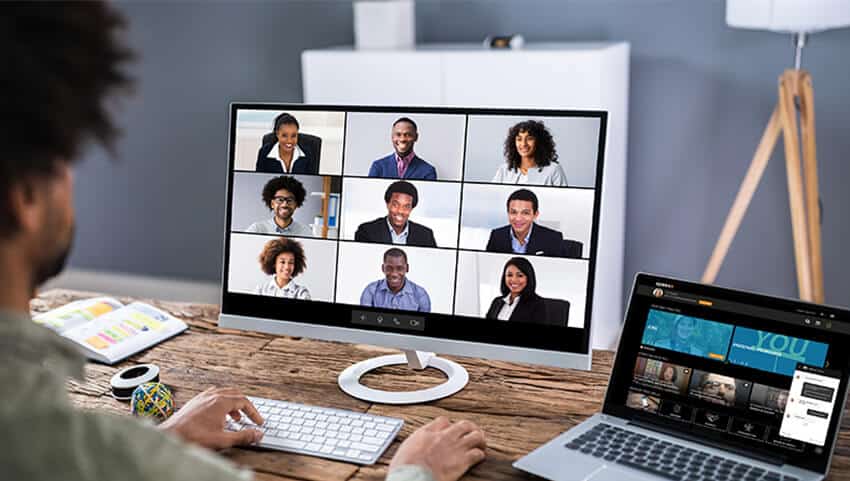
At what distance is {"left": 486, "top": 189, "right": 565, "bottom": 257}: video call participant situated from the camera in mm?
1460

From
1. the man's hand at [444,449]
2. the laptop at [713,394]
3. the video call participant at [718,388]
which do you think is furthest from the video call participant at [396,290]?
the video call participant at [718,388]

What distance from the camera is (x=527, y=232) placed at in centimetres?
146

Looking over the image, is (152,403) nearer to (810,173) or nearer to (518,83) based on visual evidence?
(518,83)

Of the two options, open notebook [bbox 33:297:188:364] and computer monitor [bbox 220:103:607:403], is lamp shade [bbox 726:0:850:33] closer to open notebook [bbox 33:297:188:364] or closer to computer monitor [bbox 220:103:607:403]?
computer monitor [bbox 220:103:607:403]

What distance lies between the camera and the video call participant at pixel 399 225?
4.98 ft

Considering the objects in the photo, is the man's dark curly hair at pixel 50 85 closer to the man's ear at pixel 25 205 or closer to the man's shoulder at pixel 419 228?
the man's ear at pixel 25 205

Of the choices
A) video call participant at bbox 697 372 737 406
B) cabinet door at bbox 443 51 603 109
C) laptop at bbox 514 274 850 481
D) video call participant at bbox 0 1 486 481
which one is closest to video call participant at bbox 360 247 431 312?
laptop at bbox 514 274 850 481

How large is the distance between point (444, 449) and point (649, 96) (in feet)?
7.61

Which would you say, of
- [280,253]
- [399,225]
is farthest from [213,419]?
[399,225]

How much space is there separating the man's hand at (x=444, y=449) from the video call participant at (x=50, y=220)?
387mm

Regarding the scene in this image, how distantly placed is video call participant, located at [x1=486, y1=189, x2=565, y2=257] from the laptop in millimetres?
151

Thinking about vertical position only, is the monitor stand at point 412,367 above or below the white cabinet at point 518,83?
below

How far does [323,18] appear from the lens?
3.70m

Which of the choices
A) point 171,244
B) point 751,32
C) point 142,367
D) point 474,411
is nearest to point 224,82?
point 171,244
